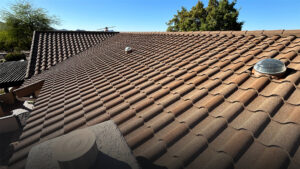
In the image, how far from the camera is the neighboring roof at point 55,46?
907cm

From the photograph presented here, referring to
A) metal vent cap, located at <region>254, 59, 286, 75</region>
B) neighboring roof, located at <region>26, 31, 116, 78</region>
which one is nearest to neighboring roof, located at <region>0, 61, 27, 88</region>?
neighboring roof, located at <region>26, 31, 116, 78</region>

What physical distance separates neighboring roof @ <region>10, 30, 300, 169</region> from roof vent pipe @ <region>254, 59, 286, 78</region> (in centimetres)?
13

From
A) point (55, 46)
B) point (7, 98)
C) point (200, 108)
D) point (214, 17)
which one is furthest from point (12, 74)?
point (214, 17)

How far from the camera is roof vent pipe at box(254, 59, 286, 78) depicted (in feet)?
8.21

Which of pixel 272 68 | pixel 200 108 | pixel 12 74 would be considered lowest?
pixel 12 74

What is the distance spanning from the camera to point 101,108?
126 inches

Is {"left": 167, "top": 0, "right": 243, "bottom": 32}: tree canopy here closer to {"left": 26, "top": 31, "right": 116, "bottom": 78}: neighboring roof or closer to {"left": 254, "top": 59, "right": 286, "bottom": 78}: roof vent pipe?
{"left": 26, "top": 31, "right": 116, "bottom": 78}: neighboring roof

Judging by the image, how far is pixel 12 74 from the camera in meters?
16.3

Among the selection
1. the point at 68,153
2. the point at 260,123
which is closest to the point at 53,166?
the point at 68,153

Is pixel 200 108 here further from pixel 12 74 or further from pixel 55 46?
pixel 12 74

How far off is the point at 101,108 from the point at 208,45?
13.4 feet

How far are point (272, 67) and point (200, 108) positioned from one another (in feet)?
4.86

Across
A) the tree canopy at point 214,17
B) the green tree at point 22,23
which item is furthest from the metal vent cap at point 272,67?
the green tree at point 22,23

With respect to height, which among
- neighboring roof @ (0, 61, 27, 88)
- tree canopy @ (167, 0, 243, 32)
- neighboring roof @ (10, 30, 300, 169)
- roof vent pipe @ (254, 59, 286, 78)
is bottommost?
neighboring roof @ (0, 61, 27, 88)
